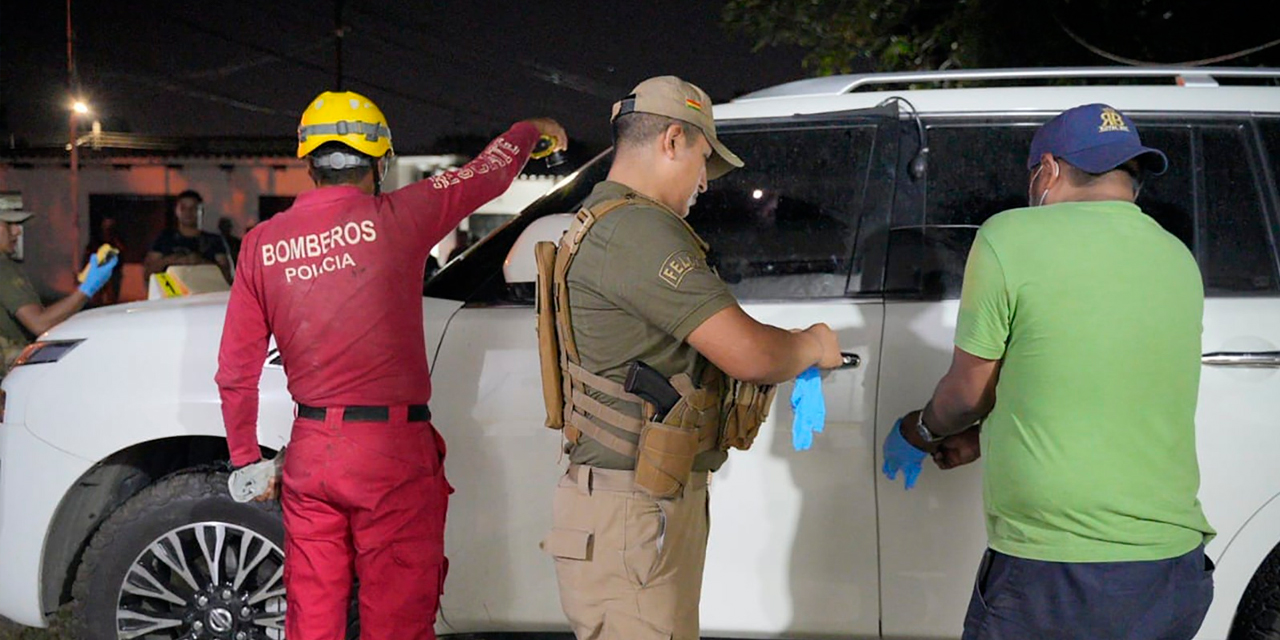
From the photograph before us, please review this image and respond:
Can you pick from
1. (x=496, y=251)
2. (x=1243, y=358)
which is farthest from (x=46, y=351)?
(x=1243, y=358)

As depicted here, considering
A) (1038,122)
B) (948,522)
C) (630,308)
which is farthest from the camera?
(1038,122)

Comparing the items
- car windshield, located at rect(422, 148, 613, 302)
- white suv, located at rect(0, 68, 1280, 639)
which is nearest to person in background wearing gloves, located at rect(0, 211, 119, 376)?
white suv, located at rect(0, 68, 1280, 639)

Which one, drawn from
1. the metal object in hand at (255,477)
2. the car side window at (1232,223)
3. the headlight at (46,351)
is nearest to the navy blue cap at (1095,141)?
the car side window at (1232,223)

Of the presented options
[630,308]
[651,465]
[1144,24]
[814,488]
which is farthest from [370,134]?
[1144,24]

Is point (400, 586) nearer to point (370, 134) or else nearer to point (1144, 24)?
point (370, 134)

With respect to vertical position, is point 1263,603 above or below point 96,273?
below

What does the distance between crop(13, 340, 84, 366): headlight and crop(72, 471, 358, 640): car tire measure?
51 cm

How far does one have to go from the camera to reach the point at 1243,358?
296 centimetres

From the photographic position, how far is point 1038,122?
3.30 meters

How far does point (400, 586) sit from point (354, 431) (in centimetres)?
42

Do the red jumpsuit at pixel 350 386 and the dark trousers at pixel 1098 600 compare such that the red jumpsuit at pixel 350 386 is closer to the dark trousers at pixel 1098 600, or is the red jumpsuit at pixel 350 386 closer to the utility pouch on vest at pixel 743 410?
the utility pouch on vest at pixel 743 410

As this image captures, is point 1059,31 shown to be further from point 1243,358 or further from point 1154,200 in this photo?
point 1243,358

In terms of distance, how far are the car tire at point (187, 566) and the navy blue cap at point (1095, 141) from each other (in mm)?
2335

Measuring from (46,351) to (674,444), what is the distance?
2277 millimetres
